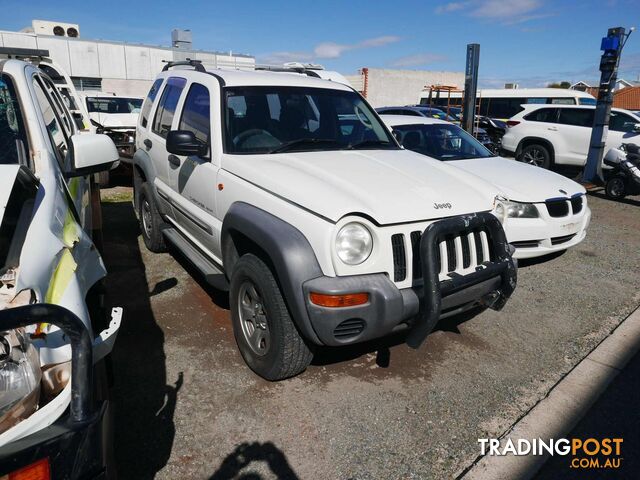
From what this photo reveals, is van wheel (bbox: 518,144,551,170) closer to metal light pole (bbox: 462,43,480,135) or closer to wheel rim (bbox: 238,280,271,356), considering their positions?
metal light pole (bbox: 462,43,480,135)

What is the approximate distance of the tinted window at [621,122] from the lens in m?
10.9

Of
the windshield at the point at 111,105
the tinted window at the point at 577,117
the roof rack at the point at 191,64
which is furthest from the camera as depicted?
the tinted window at the point at 577,117

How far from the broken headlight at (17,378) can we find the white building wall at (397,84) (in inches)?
1218

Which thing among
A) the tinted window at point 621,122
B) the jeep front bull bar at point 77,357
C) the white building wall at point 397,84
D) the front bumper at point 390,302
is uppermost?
the white building wall at point 397,84

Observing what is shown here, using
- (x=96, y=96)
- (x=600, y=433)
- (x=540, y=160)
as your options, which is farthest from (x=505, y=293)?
(x=96, y=96)

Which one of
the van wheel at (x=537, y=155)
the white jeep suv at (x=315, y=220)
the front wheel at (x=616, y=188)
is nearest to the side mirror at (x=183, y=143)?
the white jeep suv at (x=315, y=220)

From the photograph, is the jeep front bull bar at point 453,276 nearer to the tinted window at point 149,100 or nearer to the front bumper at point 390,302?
the front bumper at point 390,302

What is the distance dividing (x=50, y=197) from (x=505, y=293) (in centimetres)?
269

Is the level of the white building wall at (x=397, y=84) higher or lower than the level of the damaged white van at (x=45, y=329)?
higher

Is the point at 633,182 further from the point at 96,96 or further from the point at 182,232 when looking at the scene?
Answer: the point at 96,96

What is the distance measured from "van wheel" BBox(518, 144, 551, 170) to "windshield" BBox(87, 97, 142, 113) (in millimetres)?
9285

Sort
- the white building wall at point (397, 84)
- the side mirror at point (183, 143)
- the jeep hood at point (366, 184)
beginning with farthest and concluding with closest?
the white building wall at point (397, 84) < the side mirror at point (183, 143) < the jeep hood at point (366, 184)

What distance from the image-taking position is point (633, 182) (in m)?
9.07

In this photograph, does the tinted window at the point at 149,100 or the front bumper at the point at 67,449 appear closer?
the front bumper at the point at 67,449
